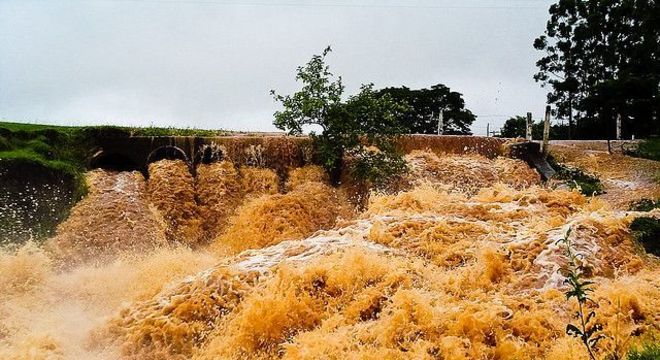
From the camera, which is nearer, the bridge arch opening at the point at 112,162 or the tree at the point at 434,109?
the bridge arch opening at the point at 112,162

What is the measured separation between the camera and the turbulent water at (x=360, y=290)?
602 centimetres

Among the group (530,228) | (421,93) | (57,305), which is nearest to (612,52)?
(421,93)

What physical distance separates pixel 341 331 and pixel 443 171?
10.1m

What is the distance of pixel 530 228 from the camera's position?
28.4 feet

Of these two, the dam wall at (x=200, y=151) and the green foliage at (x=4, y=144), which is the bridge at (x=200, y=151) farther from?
the green foliage at (x=4, y=144)

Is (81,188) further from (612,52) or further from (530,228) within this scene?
(612,52)

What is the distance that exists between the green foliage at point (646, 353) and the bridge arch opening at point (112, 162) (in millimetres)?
12567

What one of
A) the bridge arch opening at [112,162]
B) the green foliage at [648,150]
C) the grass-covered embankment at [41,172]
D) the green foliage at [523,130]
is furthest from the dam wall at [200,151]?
the green foliage at [523,130]

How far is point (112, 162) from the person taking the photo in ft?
50.9

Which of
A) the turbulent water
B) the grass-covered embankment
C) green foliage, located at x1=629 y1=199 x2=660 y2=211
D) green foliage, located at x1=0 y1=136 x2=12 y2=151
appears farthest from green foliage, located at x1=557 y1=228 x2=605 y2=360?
green foliage, located at x1=0 y1=136 x2=12 y2=151

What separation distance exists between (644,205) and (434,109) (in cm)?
2340

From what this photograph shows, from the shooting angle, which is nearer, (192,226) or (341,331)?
(341,331)

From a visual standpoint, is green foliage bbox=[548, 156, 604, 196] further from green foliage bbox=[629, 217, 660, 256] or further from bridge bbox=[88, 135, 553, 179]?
green foliage bbox=[629, 217, 660, 256]

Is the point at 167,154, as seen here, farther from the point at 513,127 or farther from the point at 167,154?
the point at 513,127
